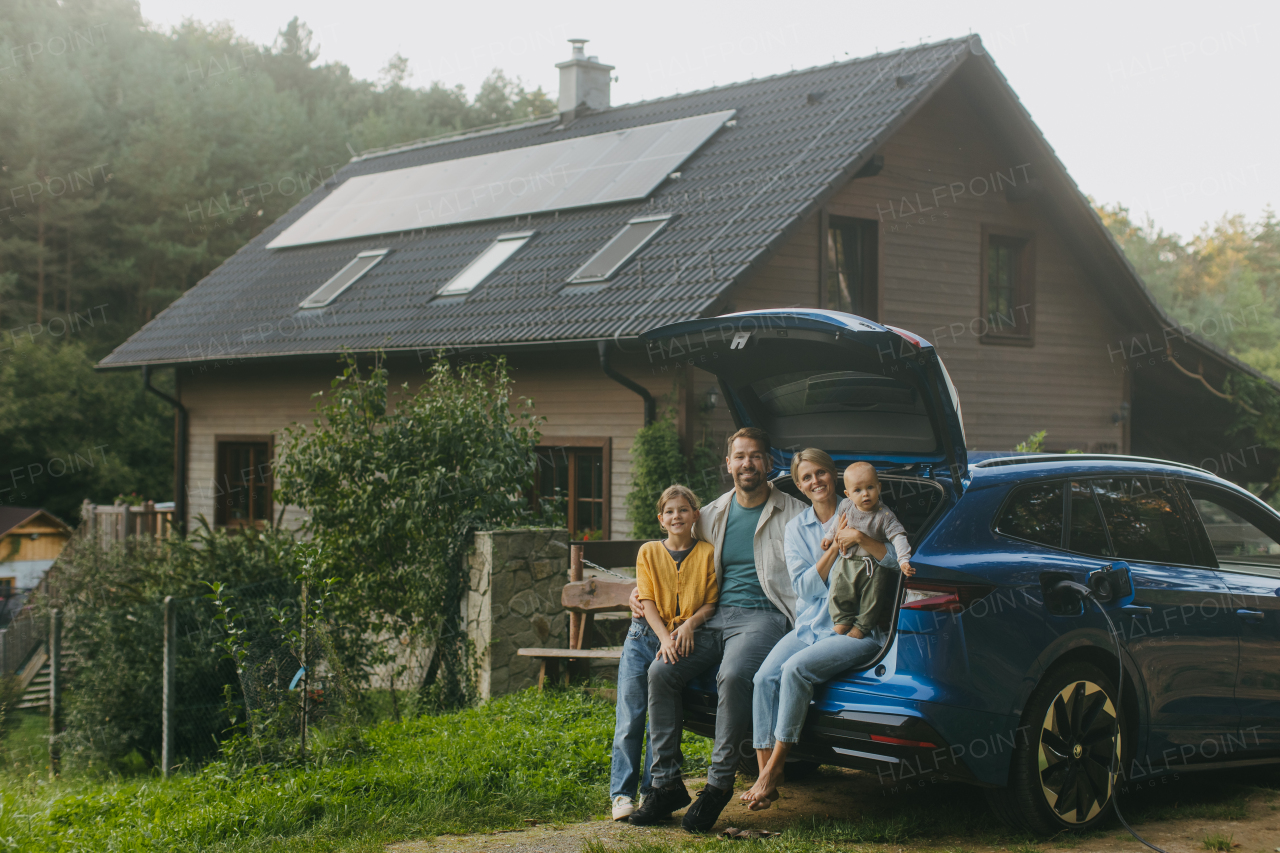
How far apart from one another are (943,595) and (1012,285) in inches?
524

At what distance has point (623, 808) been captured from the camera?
576 centimetres

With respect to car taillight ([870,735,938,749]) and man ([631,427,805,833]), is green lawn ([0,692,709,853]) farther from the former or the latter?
car taillight ([870,735,938,749])

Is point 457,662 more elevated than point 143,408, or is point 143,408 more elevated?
point 143,408

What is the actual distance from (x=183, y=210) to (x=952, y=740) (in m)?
39.8

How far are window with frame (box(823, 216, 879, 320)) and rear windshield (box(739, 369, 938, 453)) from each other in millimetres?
8785

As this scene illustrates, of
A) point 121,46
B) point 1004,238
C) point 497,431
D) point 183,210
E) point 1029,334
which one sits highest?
point 121,46

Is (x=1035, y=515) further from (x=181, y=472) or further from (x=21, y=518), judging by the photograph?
(x=21, y=518)

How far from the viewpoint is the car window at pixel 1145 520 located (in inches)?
225

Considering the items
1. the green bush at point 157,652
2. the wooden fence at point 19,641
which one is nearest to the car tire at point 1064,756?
the green bush at point 157,652

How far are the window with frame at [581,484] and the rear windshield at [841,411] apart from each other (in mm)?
7577

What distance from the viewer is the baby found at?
17.3 ft

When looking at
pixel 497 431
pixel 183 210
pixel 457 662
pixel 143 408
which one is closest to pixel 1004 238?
pixel 497 431

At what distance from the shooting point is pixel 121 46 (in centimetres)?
4625

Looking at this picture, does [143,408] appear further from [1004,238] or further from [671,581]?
[671,581]
